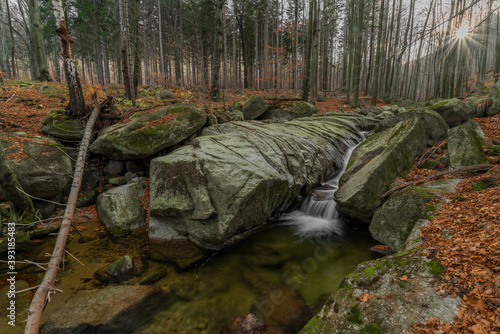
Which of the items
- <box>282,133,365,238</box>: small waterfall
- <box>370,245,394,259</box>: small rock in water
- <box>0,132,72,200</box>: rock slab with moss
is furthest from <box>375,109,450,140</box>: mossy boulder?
<box>0,132,72,200</box>: rock slab with moss

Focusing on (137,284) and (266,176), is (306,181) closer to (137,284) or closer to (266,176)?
(266,176)

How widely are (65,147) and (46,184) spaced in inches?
68.3

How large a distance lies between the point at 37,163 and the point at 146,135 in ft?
10.1

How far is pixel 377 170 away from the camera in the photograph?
5914 mm

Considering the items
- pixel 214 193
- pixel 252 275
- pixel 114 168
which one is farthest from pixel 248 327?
pixel 114 168

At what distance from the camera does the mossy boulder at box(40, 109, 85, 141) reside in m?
8.01

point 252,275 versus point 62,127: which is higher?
point 62,127

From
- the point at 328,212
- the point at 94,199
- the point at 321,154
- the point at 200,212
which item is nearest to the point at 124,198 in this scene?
the point at 94,199

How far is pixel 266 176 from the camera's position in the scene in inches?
234

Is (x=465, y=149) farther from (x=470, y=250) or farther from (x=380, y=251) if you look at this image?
(x=470, y=250)

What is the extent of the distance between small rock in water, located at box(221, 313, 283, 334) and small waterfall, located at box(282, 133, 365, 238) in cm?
309

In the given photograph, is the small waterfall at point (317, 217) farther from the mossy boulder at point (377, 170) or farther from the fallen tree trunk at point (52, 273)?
the fallen tree trunk at point (52, 273)

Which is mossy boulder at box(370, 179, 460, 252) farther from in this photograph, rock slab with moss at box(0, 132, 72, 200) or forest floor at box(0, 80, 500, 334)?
rock slab with moss at box(0, 132, 72, 200)

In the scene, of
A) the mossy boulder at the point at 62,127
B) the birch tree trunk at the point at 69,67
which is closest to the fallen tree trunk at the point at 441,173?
the mossy boulder at the point at 62,127
